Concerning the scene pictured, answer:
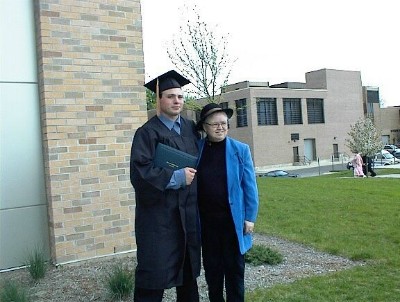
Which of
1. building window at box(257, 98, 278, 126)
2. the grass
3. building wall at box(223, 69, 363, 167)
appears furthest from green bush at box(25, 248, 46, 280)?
building window at box(257, 98, 278, 126)

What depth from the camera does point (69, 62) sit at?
18.1 feet

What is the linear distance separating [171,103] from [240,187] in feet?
3.04

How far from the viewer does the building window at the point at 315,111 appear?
56.2m

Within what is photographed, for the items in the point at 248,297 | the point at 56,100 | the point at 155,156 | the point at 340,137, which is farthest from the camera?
the point at 340,137

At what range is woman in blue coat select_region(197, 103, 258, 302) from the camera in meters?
3.64

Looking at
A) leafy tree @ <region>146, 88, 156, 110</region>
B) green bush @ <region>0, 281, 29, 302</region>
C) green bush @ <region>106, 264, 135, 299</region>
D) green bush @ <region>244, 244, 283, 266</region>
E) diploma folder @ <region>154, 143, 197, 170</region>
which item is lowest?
green bush @ <region>244, 244, 283, 266</region>

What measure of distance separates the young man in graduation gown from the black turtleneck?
30cm

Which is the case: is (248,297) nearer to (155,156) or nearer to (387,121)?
(155,156)

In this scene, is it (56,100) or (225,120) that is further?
(56,100)

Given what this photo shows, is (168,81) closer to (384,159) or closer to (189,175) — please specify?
(189,175)

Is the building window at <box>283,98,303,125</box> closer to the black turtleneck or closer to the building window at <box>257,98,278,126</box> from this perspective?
the building window at <box>257,98,278,126</box>

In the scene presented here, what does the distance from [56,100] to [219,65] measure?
6.96m

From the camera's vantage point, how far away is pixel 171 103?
326 centimetres

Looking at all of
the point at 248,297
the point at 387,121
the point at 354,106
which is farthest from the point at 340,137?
the point at 248,297
